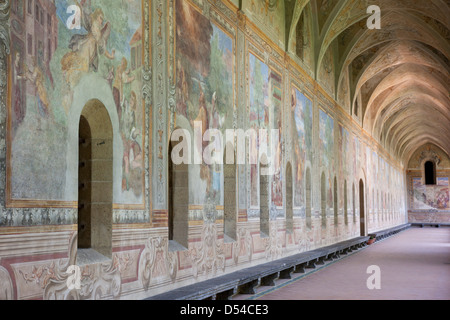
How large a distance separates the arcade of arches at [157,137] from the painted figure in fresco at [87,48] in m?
0.03

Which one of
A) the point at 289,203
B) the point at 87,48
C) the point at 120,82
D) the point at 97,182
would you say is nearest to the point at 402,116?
the point at 289,203

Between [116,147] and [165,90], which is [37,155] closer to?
[116,147]

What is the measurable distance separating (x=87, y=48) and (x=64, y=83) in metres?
0.74

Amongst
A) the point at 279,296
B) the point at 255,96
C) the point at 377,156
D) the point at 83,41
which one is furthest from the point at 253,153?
the point at 377,156

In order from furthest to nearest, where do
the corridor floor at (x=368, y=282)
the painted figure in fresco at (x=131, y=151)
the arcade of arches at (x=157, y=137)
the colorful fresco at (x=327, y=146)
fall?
the colorful fresco at (x=327, y=146)
the corridor floor at (x=368, y=282)
the painted figure in fresco at (x=131, y=151)
the arcade of arches at (x=157, y=137)

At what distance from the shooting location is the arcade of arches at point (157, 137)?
616 centimetres

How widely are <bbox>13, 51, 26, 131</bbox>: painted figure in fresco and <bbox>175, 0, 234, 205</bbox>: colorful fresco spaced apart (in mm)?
4000

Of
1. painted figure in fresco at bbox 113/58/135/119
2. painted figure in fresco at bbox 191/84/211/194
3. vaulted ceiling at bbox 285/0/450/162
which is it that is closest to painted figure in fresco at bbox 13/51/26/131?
painted figure in fresco at bbox 113/58/135/119

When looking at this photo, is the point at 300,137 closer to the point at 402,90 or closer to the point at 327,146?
the point at 327,146

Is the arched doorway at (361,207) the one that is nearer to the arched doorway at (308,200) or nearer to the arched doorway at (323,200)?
the arched doorway at (323,200)

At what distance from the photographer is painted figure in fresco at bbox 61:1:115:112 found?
22.9ft

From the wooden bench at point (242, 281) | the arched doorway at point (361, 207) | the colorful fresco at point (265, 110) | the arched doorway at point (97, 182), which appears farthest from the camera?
the arched doorway at point (361, 207)

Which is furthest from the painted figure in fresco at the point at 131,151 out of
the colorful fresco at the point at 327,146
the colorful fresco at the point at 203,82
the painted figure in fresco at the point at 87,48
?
the colorful fresco at the point at 327,146

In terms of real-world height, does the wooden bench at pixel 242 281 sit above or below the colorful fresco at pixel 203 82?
below
